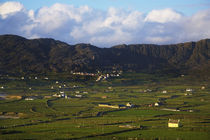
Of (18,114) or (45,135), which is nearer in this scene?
(45,135)

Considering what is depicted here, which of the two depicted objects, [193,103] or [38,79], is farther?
[38,79]

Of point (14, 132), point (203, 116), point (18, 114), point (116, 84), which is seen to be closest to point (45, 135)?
point (14, 132)

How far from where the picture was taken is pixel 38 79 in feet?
574

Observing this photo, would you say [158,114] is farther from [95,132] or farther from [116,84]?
[116,84]

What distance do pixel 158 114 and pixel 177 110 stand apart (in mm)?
8760

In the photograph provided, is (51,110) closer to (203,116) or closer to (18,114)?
(18,114)

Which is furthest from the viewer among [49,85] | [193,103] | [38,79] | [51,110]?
[38,79]

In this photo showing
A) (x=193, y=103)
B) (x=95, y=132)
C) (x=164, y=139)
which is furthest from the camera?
(x=193, y=103)

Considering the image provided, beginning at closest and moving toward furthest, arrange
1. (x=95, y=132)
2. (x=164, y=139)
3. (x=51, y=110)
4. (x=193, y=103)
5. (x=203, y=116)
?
(x=164, y=139) < (x=95, y=132) < (x=203, y=116) < (x=51, y=110) < (x=193, y=103)

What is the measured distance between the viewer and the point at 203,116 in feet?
251

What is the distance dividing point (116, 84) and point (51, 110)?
89530mm

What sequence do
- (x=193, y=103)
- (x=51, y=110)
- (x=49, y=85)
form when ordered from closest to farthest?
(x=51, y=110) → (x=193, y=103) → (x=49, y=85)

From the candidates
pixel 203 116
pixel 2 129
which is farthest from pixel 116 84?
pixel 2 129

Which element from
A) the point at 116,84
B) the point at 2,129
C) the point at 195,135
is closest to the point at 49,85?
the point at 116,84
